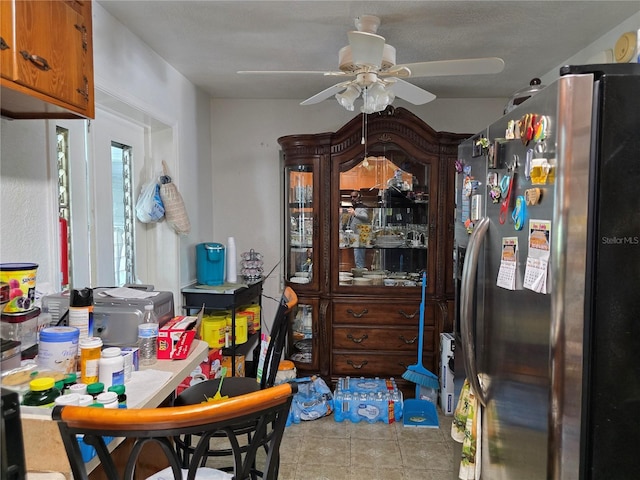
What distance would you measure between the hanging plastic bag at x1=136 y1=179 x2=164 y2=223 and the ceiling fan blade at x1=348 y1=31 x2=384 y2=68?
148 centimetres

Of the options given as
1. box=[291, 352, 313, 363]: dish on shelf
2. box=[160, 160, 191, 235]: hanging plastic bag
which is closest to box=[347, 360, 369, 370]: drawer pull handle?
box=[291, 352, 313, 363]: dish on shelf

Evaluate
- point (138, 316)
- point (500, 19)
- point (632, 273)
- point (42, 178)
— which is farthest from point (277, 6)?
point (632, 273)

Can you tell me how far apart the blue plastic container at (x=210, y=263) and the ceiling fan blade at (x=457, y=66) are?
1790 mm

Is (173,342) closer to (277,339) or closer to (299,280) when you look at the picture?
(277,339)

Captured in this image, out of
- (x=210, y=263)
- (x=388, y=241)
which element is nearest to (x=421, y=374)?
(x=388, y=241)

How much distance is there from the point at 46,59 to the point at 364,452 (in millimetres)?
2338

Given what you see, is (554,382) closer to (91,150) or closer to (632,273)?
(632,273)

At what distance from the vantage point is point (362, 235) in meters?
3.38

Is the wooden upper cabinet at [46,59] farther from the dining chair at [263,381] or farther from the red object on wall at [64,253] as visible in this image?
the dining chair at [263,381]

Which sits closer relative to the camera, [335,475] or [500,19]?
[500,19]

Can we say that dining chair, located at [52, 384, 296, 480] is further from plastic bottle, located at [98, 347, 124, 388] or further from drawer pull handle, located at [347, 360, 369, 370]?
drawer pull handle, located at [347, 360, 369, 370]

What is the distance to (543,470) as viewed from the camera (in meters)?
1.06

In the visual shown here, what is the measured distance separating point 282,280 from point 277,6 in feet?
7.27

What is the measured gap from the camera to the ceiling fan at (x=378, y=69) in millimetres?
1774
